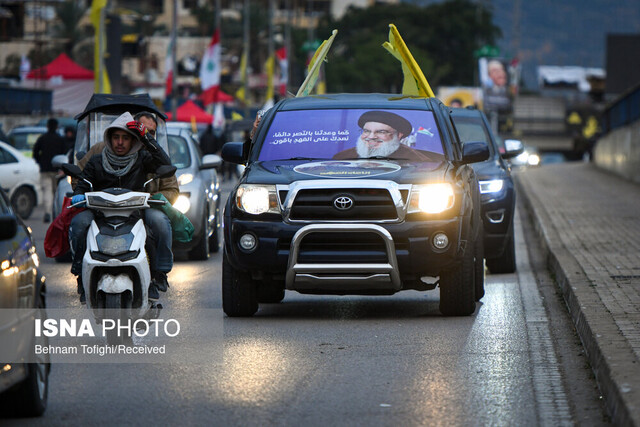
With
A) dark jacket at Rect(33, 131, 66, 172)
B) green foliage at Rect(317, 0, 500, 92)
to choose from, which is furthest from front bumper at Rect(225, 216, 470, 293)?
green foliage at Rect(317, 0, 500, 92)

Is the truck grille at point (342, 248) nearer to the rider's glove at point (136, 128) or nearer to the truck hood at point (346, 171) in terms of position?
the truck hood at point (346, 171)

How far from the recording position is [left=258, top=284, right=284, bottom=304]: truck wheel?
40.7ft

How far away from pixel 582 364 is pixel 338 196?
8.63 feet

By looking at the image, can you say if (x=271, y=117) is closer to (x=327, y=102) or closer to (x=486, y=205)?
(x=327, y=102)

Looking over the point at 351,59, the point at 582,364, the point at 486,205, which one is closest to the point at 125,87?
the point at 351,59

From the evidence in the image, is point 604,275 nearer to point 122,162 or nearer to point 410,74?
point 410,74

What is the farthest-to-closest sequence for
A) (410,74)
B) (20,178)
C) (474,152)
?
(20,178) < (410,74) < (474,152)

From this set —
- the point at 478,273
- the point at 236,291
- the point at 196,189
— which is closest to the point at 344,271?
the point at 236,291

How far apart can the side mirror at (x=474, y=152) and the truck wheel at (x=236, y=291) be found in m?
2.05

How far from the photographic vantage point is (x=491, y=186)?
1530 cm

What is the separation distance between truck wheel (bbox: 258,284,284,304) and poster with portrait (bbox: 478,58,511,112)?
292 feet

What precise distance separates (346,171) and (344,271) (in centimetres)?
87

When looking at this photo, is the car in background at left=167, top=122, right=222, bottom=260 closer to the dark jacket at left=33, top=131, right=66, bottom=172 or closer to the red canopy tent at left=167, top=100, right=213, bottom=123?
the dark jacket at left=33, top=131, right=66, bottom=172

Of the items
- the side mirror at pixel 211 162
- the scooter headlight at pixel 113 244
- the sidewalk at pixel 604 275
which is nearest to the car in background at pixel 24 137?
the sidewalk at pixel 604 275
